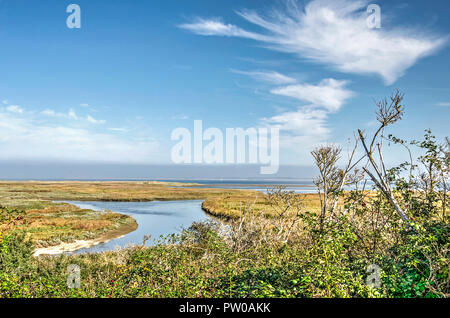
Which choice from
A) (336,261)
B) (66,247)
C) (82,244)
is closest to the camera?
(336,261)

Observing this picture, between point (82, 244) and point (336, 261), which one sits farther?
point (82, 244)

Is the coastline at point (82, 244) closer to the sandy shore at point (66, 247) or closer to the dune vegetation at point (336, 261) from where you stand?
the sandy shore at point (66, 247)

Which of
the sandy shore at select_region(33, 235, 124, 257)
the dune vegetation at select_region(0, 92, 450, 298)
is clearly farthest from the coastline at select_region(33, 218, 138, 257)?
the dune vegetation at select_region(0, 92, 450, 298)

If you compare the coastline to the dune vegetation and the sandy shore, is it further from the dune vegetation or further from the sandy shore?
the dune vegetation

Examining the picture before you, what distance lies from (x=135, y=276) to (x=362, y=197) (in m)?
6.30

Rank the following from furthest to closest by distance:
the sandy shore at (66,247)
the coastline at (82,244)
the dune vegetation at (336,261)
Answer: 1. the coastline at (82,244)
2. the sandy shore at (66,247)
3. the dune vegetation at (336,261)

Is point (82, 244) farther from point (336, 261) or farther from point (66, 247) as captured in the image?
point (336, 261)

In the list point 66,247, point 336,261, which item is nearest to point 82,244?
point 66,247

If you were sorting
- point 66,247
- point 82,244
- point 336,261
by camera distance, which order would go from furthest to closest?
point 82,244 → point 66,247 → point 336,261

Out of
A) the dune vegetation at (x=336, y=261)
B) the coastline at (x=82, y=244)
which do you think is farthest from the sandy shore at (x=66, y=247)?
the dune vegetation at (x=336, y=261)
